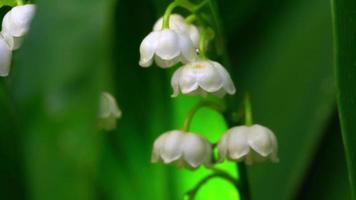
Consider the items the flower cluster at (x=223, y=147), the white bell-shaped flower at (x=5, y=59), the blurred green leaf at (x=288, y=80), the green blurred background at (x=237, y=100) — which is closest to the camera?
the white bell-shaped flower at (x=5, y=59)

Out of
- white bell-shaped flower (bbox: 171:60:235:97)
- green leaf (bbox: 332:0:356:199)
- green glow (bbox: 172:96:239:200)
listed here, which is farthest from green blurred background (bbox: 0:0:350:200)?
green leaf (bbox: 332:0:356:199)

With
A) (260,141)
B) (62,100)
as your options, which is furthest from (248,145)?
(62,100)

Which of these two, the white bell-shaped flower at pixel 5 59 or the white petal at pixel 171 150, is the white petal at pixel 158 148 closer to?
the white petal at pixel 171 150

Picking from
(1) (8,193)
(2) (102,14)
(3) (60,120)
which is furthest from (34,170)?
(1) (8,193)

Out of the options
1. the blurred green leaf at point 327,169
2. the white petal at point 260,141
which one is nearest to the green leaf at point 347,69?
the white petal at point 260,141

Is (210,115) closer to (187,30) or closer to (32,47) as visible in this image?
(187,30)
